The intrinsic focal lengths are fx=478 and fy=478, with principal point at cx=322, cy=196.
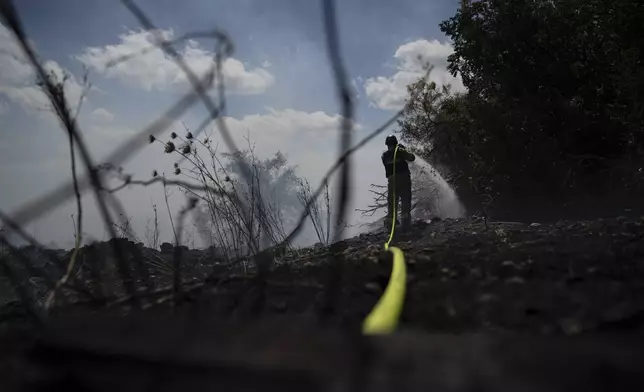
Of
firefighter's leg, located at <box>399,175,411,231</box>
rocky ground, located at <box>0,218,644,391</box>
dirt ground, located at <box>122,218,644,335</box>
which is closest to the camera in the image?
rocky ground, located at <box>0,218,644,391</box>

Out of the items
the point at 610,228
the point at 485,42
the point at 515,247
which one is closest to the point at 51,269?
the point at 515,247

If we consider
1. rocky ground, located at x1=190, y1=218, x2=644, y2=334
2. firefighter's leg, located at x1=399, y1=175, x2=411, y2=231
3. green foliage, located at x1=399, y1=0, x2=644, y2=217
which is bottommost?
rocky ground, located at x1=190, y1=218, x2=644, y2=334

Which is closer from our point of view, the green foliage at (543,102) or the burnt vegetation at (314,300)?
the burnt vegetation at (314,300)

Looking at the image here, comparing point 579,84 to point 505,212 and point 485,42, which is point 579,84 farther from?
point 505,212

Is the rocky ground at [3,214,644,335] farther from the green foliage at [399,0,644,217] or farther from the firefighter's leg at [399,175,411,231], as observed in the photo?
the green foliage at [399,0,644,217]

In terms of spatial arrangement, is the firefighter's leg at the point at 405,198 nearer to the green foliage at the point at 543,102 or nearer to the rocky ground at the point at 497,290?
the green foliage at the point at 543,102

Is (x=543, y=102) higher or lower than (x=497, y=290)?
higher

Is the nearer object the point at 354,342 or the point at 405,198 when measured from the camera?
the point at 354,342

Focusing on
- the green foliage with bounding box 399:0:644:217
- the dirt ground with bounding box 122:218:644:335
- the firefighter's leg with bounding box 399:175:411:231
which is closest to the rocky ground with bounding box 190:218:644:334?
the dirt ground with bounding box 122:218:644:335

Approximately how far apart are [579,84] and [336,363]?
27.4 feet

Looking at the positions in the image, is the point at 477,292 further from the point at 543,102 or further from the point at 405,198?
the point at 543,102

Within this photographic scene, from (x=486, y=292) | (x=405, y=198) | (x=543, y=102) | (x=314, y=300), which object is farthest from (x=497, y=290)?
(x=543, y=102)

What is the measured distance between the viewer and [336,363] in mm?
654

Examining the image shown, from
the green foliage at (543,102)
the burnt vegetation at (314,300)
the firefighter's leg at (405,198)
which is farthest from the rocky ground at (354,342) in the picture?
the green foliage at (543,102)
